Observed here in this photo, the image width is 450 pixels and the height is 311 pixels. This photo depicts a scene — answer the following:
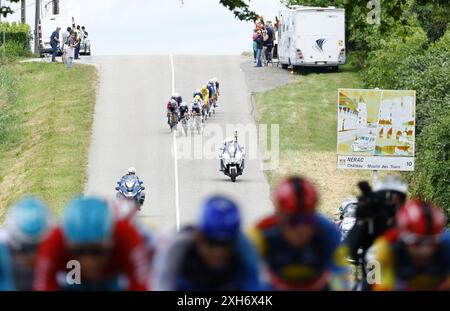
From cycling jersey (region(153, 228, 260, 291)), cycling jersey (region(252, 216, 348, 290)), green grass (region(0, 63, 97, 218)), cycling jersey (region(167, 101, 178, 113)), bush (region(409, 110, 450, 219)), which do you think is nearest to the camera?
cycling jersey (region(153, 228, 260, 291))

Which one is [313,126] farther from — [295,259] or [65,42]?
[295,259]

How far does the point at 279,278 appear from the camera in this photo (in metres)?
9.15

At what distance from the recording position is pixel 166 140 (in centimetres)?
5203

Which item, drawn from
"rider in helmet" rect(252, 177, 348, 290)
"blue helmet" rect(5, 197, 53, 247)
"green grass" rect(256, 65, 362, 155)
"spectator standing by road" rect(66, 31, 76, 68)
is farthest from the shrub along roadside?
"blue helmet" rect(5, 197, 53, 247)

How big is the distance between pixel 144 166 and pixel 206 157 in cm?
252

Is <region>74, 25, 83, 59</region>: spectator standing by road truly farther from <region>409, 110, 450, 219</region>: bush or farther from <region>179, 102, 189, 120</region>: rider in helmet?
<region>409, 110, 450, 219</region>: bush

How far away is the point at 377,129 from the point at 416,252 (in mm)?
29344

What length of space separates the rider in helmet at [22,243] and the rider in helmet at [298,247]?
150cm

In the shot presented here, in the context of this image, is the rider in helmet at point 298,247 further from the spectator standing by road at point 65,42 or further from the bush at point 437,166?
the spectator standing by road at point 65,42

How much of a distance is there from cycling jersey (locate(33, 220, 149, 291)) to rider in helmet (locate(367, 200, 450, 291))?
1.71 metres

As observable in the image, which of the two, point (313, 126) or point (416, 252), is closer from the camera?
point (416, 252)

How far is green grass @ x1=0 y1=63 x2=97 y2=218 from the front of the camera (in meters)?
45.8

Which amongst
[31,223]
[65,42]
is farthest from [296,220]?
[65,42]
